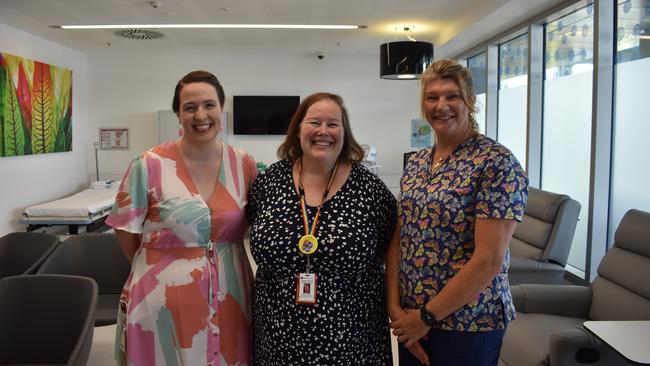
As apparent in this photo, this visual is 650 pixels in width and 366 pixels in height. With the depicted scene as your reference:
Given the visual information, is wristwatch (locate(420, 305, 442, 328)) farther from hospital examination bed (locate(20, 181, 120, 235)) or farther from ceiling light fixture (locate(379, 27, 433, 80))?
hospital examination bed (locate(20, 181, 120, 235))

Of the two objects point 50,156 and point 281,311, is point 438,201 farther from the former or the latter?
point 50,156

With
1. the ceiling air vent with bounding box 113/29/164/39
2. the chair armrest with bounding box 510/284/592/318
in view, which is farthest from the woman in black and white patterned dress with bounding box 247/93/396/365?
the ceiling air vent with bounding box 113/29/164/39

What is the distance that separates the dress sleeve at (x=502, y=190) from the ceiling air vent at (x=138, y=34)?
5.86 meters

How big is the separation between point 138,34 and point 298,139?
18.3ft

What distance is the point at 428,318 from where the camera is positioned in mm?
1541

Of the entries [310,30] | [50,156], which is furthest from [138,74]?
[310,30]

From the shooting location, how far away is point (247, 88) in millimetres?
8227

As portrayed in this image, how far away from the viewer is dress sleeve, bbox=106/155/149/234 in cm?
169

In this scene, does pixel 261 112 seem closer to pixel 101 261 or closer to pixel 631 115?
pixel 101 261

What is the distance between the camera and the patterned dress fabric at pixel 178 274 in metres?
1.67

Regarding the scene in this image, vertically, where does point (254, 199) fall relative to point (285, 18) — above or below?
below

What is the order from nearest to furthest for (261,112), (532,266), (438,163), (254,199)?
1. (438,163)
2. (254,199)
3. (532,266)
4. (261,112)

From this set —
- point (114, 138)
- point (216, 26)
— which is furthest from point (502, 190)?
point (114, 138)

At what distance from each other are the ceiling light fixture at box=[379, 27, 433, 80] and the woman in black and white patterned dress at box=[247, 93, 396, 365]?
388 cm
